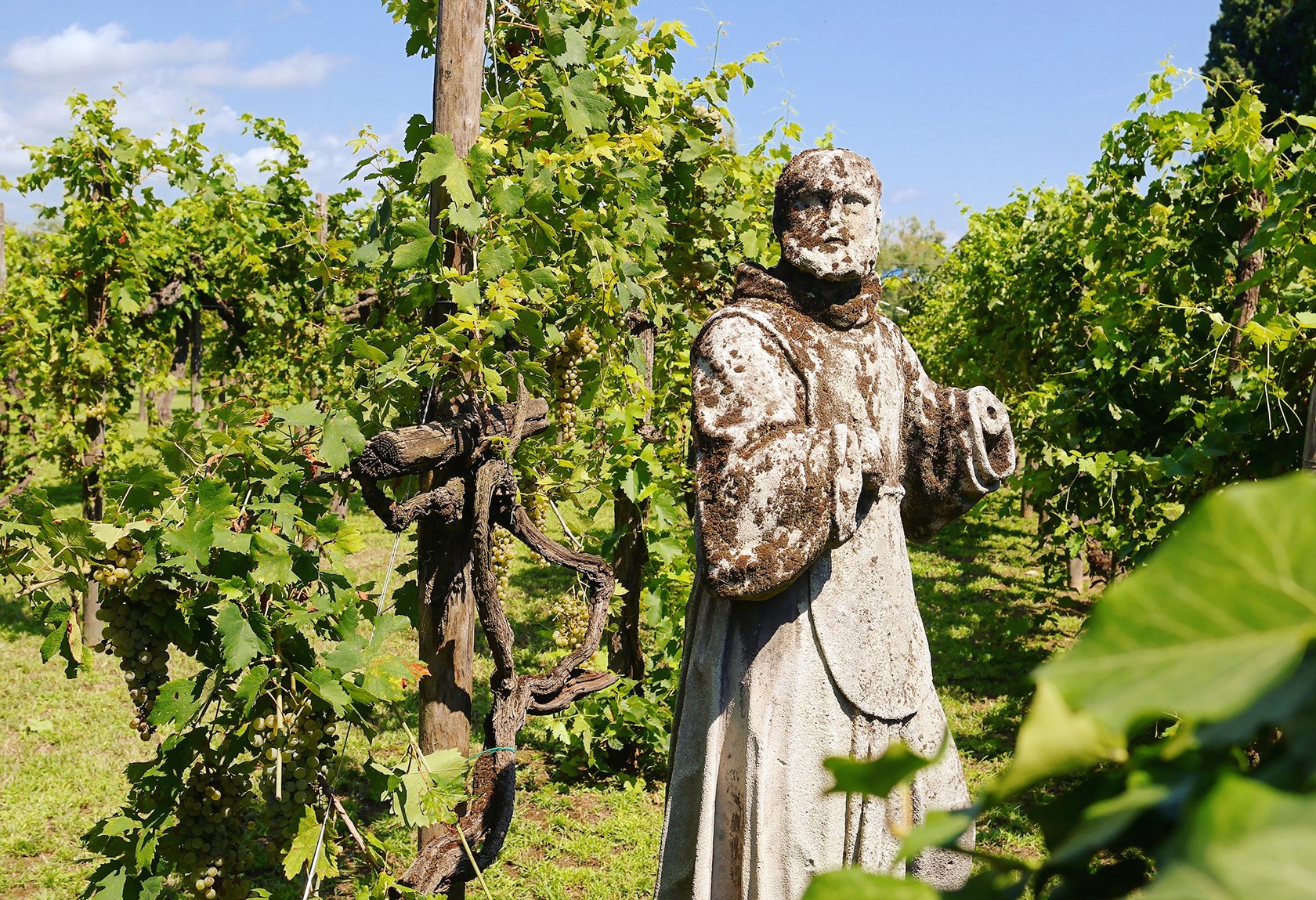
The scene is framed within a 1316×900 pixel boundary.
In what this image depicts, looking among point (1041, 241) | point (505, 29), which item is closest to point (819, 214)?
point (505, 29)

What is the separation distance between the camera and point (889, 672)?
220 centimetres

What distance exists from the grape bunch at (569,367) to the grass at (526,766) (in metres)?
1.32

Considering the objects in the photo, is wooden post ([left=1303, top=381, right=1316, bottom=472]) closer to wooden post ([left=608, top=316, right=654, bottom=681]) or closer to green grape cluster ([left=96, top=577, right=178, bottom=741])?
green grape cluster ([left=96, top=577, right=178, bottom=741])

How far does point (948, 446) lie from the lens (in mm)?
2391

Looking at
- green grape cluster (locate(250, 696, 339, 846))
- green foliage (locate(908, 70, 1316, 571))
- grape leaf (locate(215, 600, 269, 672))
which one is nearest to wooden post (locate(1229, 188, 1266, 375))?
green foliage (locate(908, 70, 1316, 571))

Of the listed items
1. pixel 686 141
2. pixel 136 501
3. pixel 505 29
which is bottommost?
pixel 136 501

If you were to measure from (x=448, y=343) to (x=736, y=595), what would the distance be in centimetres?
117

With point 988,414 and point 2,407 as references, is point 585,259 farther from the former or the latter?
point 2,407

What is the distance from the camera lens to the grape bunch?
162 inches

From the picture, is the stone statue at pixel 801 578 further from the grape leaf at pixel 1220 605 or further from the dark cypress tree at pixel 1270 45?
the dark cypress tree at pixel 1270 45

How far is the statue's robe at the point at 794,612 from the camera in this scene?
2.06 meters

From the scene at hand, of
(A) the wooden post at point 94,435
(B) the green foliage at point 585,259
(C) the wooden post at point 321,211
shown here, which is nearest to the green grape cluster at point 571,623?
(B) the green foliage at point 585,259

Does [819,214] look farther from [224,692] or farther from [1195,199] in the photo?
[1195,199]

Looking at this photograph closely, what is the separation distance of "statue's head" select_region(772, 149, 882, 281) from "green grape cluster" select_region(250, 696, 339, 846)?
1638 millimetres
